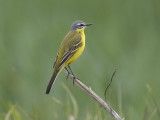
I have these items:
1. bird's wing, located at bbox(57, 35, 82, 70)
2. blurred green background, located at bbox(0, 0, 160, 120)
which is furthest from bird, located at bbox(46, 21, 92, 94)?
blurred green background, located at bbox(0, 0, 160, 120)

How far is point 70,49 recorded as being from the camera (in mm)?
5047

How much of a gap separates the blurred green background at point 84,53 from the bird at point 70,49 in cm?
67

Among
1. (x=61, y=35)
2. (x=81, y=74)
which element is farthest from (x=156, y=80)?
(x=61, y=35)

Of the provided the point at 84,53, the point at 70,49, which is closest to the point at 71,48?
the point at 70,49

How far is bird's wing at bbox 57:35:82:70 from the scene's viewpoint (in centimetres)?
485

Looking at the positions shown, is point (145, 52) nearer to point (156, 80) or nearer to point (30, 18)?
point (156, 80)

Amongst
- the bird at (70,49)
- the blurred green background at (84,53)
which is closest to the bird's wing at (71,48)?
the bird at (70,49)

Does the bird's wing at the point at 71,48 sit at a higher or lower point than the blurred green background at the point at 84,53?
higher

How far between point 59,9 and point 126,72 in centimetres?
139

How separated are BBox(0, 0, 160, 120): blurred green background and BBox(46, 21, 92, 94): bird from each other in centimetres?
67

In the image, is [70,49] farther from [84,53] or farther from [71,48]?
[84,53]

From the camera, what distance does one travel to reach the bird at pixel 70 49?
477 centimetres

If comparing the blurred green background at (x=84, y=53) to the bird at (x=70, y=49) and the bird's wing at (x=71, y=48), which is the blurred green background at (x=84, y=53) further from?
the bird's wing at (x=71, y=48)

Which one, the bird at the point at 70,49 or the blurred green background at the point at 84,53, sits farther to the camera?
the blurred green background at the point at 84,53
